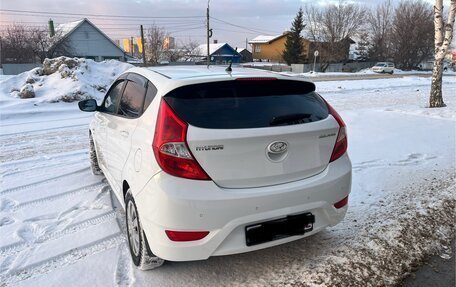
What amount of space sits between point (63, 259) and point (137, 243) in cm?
73

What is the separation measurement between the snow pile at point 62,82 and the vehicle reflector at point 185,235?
1130 cm

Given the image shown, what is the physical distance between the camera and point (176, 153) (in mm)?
2443

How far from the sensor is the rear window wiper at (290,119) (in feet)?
8.87

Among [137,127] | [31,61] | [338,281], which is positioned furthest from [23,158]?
[31,61]

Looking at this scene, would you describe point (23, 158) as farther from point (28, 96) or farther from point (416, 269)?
point (28, 96)

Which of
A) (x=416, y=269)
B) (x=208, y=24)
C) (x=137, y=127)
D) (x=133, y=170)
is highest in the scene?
(x=208, y=24)

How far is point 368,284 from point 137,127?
2.21m

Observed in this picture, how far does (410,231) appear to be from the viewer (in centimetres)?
360

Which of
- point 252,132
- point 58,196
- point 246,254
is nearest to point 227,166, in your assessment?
point 252,132

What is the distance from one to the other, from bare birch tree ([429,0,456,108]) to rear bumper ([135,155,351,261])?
1107 cm

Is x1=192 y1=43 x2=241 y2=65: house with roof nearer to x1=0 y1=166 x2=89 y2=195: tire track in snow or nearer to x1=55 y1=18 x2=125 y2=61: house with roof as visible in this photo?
x1=55 y1=18 x2=125 y2=61: house with roof

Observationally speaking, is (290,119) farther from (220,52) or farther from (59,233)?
(220,52)

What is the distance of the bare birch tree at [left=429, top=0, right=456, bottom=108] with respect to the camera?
1125 cm

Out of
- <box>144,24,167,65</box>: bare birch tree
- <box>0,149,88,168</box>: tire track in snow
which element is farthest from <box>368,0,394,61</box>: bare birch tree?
<box>0,149,88,168</box>: tire track in snow
